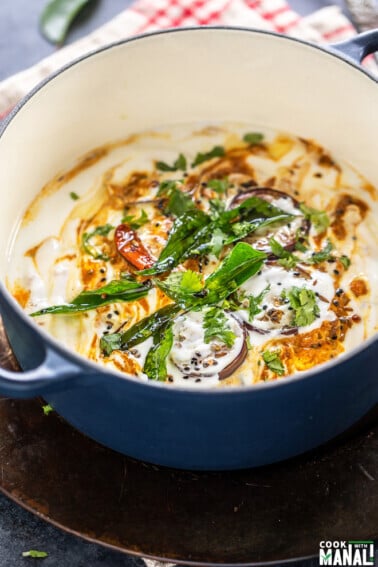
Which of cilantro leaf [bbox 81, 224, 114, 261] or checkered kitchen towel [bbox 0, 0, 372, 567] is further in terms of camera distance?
checkered kitchen towel [bbox 0, 0, 372, 567]

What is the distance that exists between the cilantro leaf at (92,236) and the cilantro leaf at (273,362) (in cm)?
45

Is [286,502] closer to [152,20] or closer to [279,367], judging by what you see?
A: [279,367]

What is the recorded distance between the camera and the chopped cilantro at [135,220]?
1.95 m

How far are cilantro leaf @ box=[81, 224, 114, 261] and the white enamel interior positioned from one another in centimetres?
17

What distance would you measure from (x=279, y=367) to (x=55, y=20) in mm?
1605

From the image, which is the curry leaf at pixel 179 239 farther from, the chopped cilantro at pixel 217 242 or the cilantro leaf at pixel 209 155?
the cilantro leaf at pixel 209 155

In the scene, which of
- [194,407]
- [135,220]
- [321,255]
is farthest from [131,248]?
[194,407]

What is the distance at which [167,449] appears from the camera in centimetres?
147

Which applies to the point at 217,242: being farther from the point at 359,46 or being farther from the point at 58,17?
the point at 58,17

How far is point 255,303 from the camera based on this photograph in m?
1.75

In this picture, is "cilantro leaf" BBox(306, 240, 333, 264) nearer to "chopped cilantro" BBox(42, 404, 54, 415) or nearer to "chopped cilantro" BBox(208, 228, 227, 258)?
"chopped cilantro" BBox(208, 228, 227, 258)

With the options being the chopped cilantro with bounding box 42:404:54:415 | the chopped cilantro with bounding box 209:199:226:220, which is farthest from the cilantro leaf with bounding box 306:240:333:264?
the chopped cilantro with bounding box 42:404:54:415

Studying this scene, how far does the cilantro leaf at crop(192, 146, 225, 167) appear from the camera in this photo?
83.2 inches

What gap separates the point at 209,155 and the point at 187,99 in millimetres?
181
